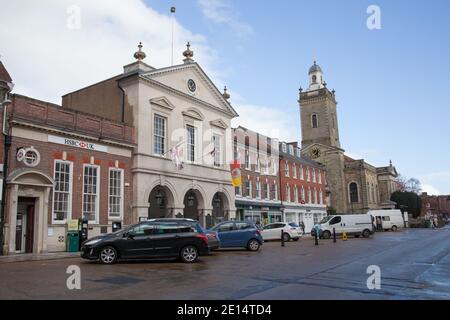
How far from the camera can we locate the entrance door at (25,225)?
1984 cm

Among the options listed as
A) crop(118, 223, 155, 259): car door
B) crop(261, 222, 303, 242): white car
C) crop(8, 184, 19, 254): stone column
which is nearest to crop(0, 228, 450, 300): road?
crop(118, 223, 155, 259): car door

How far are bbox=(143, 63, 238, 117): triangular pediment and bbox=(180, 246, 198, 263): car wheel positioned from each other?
47.5ft

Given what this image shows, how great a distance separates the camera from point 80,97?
3006cm

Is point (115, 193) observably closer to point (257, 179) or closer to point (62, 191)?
point (62, 191)

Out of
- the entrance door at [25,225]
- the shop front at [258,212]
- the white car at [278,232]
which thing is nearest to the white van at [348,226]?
the white car at [278,232]

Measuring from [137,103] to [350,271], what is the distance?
1808 cm

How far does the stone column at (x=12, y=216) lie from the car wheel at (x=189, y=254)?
869 centimetres

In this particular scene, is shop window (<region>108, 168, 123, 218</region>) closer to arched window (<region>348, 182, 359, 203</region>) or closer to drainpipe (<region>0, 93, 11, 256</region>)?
drainpipe (<region>0, 93, 11, 256</region>)

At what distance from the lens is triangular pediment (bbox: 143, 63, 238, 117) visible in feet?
93.8

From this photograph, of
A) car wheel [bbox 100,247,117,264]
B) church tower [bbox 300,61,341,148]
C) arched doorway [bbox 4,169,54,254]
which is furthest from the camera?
church tower [bbox 300,61,341,148]

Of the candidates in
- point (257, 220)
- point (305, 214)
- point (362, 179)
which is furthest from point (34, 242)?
Result: point (362, 179)

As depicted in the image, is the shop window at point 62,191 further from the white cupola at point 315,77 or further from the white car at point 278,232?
the white cupola at point 315,77

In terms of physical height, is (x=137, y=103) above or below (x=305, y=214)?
above
